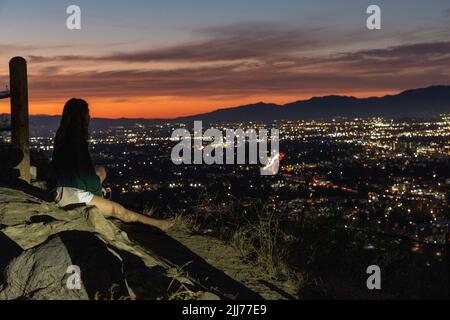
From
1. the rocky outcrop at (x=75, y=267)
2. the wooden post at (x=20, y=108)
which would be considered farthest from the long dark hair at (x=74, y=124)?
the wooden post at (x=20, y=108)

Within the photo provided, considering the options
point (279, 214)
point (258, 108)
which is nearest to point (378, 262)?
point (279, 214)

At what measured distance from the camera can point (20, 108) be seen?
810 centimetres

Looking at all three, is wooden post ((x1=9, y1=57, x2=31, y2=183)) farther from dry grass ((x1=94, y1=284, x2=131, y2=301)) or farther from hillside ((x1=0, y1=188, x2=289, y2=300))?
dry grass ((x1=94, y1=284, x2=131, y2=301))

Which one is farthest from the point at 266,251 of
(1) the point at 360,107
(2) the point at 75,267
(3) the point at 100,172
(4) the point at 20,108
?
(1) the point at 360,107

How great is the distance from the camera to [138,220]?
639 cm

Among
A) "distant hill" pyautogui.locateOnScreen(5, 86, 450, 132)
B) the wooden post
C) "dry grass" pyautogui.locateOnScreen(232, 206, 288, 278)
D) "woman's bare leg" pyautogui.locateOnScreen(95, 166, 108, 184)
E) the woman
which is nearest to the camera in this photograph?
"dry grass" pyautogui.locateOnScreen(232, 206, 288, 278)

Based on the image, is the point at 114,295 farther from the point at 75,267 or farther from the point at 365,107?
the point at 365,107

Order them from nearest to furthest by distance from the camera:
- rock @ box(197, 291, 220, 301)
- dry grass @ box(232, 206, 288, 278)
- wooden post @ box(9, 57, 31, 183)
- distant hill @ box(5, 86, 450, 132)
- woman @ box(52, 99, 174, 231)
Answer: rock @ box(197, 291, 220, 301)
dry grass @ box(232, 206, 288, 278)
woman @ box(52, 99, 174, 231)
wooden post @ box(9, 57, 31, 183)
distant hill @ box(5, 86, 450, 132)

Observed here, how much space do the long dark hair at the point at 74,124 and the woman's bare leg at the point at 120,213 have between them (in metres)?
0.68

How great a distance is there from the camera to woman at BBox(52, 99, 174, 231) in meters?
6.01

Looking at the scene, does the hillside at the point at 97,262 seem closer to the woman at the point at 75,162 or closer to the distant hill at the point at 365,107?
the woman at the point at 75,162

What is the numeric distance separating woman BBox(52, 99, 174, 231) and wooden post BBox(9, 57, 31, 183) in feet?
7.16

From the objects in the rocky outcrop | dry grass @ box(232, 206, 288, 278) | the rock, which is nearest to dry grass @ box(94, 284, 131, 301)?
the rocky outcrop
